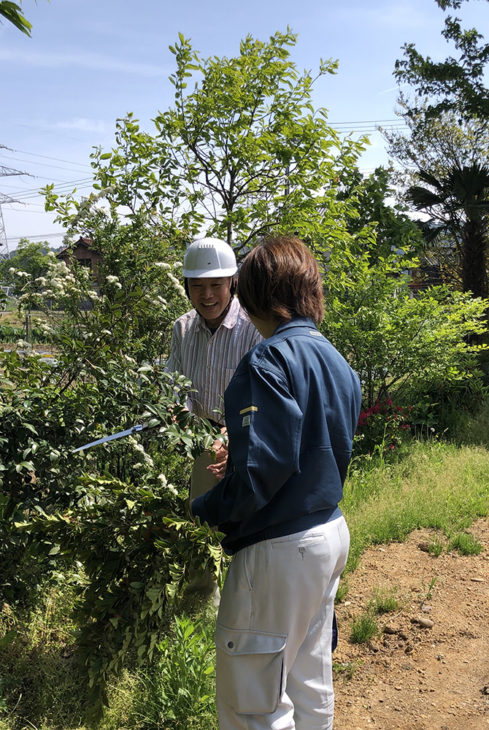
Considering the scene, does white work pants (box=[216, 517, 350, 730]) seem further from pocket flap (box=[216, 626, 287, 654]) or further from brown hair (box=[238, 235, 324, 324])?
brown hair (box=[238, 235, 324, 324])

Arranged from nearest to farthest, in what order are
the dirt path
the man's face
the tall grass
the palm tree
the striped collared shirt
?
the dirt path
the man's face
the striped collared shirt
the tall grass
the palm tree

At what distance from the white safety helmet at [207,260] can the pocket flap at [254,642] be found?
163 centimetres

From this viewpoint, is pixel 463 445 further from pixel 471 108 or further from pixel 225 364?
pixel 471 108

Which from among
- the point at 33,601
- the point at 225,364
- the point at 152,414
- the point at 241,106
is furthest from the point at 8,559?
the point at 241,106

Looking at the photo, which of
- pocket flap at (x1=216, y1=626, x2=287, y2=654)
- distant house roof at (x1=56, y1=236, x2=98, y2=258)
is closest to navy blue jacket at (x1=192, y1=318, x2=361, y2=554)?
pocket flap at (x1=216, y1=626, x2=287, y2=654)

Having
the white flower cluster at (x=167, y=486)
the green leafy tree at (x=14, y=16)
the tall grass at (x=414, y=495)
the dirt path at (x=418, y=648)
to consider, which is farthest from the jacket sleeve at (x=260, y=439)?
the tall grass at (x=414, y=495)

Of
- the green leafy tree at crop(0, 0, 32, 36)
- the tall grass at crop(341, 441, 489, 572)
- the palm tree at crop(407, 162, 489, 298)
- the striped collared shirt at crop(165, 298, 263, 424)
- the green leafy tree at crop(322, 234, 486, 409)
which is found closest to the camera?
the green leafy tree at crop(0, 0, 32, 36)

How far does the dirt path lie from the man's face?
6.34 feet

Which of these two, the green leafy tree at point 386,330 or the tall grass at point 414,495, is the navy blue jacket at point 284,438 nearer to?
the tall grass at point 414,495

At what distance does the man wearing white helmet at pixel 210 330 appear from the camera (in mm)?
2922

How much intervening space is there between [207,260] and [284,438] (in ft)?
4.60

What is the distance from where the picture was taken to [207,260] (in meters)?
2.91

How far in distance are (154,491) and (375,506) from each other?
2840 millimetres

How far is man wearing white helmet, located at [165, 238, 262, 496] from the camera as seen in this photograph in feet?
9.59
